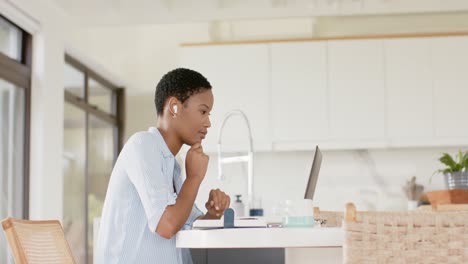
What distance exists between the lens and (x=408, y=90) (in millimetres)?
6438

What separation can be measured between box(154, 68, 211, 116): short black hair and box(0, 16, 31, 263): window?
9.57ft

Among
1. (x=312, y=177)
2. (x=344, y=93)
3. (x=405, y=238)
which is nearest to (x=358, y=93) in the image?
(x=344, y=93)

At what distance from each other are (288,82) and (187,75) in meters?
4.16

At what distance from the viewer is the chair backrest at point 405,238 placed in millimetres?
1814

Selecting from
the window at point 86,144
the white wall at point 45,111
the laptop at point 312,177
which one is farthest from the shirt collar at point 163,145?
the window at point 86,144

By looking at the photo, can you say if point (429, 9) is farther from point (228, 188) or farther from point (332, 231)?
point (332, 231)

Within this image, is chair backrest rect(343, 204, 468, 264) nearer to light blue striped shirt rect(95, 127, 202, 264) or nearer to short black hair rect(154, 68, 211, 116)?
light blue striped shirt rect(95, 127, 202, 264)

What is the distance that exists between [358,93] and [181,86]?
4256mm

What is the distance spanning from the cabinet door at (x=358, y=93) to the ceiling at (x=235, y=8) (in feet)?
1.84

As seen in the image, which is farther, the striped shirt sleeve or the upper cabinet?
the upper cabinet

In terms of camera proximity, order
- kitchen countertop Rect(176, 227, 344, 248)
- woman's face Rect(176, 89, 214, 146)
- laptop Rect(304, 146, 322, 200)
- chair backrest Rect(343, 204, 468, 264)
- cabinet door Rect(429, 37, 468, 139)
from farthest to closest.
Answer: cabinet door Rect(429, 37, 468, 139) → laptop Rect(304, 146, 322, 200) → woman's face Rect(176, 89, 214, 146) → kitchen countertop Rect(176, 227, 344, 248) → chair backrest Rect(343, 204, 468, 264)

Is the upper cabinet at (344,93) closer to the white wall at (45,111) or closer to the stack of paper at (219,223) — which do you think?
the white wall at (45,111)

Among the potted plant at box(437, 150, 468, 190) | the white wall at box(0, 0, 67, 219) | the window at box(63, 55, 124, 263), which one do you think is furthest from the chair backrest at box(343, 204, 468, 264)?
the window at box(63, 55, 124, 263)

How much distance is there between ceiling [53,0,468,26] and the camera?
19.3 feet
